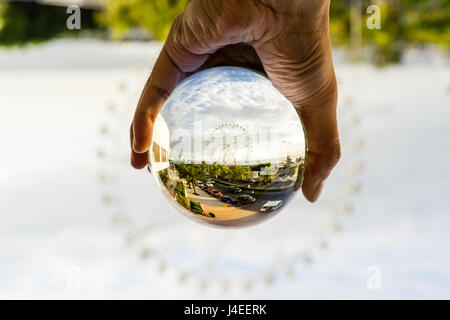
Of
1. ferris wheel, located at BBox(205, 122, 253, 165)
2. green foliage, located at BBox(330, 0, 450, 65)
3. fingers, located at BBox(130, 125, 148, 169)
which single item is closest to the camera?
ferris wheel, located at BBox(205, 122, 253, 165)

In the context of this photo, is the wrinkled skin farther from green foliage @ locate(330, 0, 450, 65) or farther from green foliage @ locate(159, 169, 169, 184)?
green foliage @ locate(330, 0, 450, 65)

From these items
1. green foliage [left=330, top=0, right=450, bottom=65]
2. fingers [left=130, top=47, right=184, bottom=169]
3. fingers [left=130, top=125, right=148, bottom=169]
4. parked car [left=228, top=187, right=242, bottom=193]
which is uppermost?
green foliage [left=330, top=0, right=450, bottom=65]

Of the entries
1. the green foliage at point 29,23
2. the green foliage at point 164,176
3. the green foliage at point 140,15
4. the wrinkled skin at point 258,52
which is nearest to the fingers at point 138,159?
the wrinkled skin at point 258,52

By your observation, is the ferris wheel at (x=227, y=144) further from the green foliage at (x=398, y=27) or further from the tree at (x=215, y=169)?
the green foliage at (x=398, y=27)

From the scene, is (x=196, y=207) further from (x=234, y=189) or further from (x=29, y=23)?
(x=29, y=23)

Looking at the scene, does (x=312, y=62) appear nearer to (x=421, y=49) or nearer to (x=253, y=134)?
(x=253, y=134)

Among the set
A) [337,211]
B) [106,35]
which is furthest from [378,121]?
[106,35]

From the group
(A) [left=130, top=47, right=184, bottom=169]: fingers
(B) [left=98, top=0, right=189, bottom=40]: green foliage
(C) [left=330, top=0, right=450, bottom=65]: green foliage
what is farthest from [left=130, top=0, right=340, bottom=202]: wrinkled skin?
(C) [left=330, top=0, right=450, bottom=65]: green foliage
